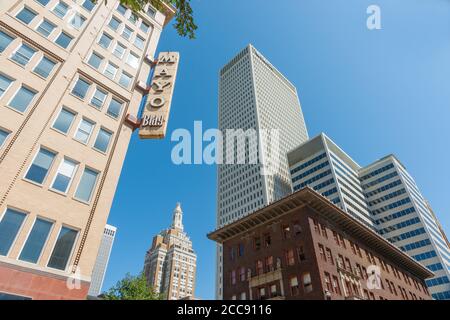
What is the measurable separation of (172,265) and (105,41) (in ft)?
457

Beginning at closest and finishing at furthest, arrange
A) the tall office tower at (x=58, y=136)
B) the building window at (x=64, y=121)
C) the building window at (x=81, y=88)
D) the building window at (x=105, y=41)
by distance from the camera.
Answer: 1. the tall office tower at (x=58, y=136)
2. the building window at (x=64, y=121)
3. the building window at (x=81, y=88)
4. the building window at (x=105, y=41)

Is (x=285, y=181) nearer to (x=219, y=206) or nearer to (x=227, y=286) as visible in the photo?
(x=219, y=206)

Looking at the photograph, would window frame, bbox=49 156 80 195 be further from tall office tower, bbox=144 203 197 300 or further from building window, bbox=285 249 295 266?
tall office tower, bbox=144 203 197 300

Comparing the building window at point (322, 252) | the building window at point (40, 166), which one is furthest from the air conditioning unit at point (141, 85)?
the building window at point (322, 252)

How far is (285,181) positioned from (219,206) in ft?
104

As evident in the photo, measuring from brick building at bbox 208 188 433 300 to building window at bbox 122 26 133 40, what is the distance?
26.7 meters

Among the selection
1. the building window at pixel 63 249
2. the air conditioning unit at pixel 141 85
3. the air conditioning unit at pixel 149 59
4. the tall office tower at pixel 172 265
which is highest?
the tall office tower at pixel 172 265

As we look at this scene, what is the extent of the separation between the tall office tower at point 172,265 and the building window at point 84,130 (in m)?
132

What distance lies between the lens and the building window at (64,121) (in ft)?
54.5

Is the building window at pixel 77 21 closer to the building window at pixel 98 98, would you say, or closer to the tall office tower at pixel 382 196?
the building window at pixel 98 98

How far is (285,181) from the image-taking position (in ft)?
401

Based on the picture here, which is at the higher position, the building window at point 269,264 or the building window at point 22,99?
the building window at point 22,99

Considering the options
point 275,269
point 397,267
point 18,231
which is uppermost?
point 397,267

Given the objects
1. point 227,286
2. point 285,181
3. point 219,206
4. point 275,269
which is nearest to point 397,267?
point 275,269
